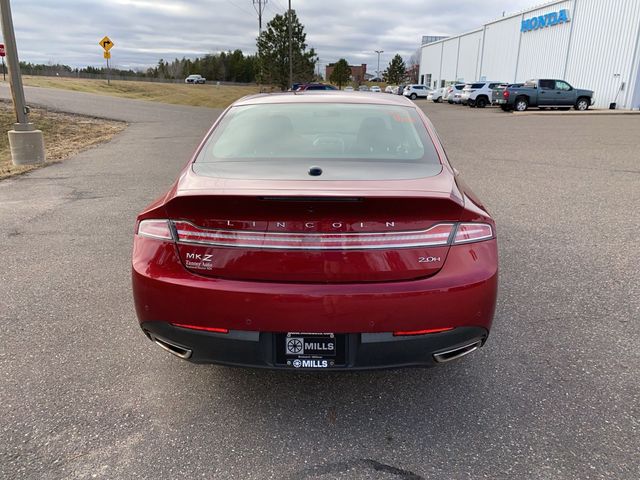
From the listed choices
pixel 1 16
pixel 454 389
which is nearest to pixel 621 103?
pixel 1 16

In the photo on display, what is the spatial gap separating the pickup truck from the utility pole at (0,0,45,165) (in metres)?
26.3

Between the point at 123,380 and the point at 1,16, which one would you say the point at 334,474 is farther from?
the point at 1,16

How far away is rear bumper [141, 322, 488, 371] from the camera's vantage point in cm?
245

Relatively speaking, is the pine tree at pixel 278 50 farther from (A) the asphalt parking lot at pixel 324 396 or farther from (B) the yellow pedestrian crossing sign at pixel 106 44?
(A) the asphalt parking lot at pixel 324 396

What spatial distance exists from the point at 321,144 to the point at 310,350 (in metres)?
1.49

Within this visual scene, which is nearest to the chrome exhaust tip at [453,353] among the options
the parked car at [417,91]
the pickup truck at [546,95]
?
the pickup truck at [546,95]

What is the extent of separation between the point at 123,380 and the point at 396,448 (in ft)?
5.36

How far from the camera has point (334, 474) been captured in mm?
2338

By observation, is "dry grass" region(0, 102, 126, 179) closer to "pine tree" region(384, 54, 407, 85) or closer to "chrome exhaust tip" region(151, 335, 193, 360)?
"chrome exhaust tip" region(151, 335, 193, 360)

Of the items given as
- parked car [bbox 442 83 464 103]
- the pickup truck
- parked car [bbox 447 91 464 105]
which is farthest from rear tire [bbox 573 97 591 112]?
parked car [bbox 442 83 464 103]

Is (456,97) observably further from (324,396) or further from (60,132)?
(324,396)

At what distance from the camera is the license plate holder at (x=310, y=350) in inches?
97.2

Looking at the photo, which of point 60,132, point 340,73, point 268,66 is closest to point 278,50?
point 268,66

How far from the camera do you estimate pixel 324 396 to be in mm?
2957
